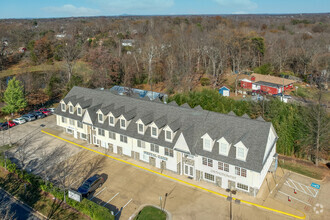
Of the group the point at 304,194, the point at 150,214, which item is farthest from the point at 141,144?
the point at 304,194

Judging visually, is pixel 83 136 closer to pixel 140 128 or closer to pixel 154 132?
pixel 140 128

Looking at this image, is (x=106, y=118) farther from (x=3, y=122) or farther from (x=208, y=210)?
(x=3, y=122)

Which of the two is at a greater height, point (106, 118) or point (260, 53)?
point (260, 53)

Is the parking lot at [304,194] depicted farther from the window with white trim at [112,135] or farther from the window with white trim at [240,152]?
the window with white trim at [112,135]

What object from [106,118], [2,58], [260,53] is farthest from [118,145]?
[2,58]

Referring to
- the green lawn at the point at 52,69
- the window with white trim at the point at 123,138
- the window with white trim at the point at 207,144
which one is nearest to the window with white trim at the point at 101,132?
the window with white trim at the point at 123,138

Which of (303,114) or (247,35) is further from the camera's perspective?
(247,35)
